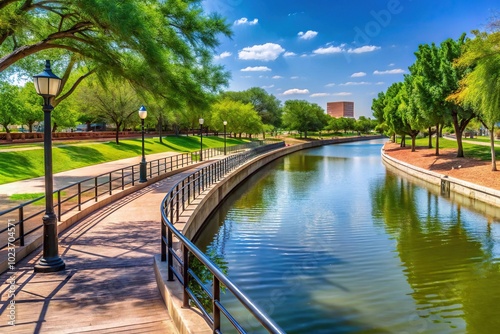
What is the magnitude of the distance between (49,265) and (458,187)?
78.7ft

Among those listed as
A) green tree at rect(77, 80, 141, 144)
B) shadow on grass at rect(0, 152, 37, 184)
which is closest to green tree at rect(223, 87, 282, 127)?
green tree at rect(77, 80, 141, 144)

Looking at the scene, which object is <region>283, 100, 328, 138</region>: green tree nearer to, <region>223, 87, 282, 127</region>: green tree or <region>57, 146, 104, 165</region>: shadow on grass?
<region>223, 87, 282, 127</region>: green tree

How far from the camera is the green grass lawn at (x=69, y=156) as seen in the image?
1004 inches

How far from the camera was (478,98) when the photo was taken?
2344 centimetres

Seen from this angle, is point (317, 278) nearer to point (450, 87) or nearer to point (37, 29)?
point (37, 29)

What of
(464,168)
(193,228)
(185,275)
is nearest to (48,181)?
(185,275)

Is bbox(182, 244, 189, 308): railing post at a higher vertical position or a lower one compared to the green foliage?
lower

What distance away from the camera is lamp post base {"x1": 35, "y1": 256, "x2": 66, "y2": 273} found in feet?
24.1

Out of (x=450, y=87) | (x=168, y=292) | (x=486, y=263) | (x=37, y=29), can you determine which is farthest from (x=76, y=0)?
(x=450, y=87)

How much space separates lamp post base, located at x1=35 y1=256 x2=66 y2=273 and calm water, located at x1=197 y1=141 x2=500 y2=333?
3537 millimetres

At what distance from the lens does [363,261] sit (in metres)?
12.0

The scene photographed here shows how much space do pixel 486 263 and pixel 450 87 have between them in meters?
24.4

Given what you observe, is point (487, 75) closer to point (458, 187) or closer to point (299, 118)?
point (458, 187)

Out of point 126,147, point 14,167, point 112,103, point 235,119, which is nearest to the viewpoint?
point 14,167
